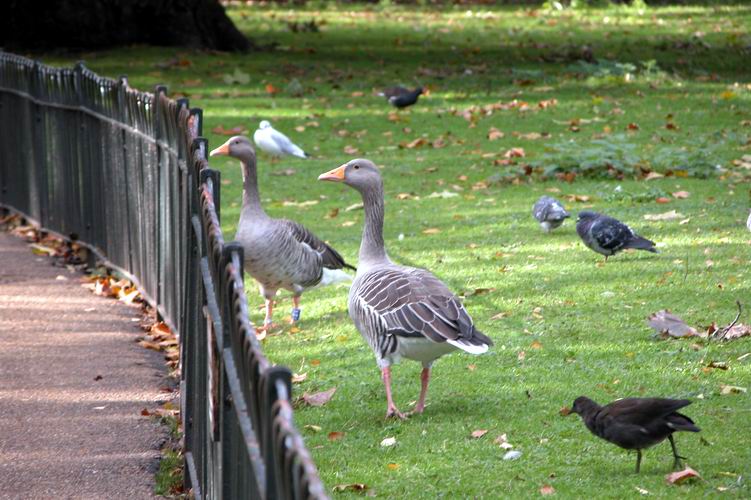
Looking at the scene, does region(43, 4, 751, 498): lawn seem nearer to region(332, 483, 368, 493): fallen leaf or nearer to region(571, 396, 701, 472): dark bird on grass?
region(332, 483, 368, 493): fallen leaf

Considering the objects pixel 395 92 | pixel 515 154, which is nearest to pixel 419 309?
pixel 515 154

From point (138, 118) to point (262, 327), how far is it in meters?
1.86

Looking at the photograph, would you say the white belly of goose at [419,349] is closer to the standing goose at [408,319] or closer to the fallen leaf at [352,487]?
the standing goose at [408,319]

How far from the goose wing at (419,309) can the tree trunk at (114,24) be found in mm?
17959

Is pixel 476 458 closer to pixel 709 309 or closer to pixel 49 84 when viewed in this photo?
pixel 709 309

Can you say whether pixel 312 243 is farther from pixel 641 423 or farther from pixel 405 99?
pixel 405 99

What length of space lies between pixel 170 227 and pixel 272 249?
2.72 feet

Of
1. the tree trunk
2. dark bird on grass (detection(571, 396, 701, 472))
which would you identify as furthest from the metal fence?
the tree trunk

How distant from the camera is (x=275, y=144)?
14.3 meters

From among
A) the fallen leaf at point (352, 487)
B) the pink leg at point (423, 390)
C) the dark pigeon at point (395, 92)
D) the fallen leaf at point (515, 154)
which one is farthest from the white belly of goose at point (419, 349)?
the dark pigeon at point (395, 92)

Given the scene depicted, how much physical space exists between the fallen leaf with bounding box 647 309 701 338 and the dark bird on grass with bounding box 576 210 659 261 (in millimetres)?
1822

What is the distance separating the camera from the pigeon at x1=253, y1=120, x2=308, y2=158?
14273 mm

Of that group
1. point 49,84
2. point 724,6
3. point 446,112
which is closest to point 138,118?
point 49,84

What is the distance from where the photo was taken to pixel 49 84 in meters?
11.2
